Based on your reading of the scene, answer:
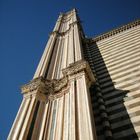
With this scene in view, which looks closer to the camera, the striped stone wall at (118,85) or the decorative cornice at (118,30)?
the striped stone wall at (118,85)

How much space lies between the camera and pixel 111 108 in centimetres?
710

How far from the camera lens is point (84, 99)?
6.33 metres

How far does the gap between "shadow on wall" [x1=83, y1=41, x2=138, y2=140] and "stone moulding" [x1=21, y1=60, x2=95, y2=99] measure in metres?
0.65

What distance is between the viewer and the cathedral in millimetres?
5895

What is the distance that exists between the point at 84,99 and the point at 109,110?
1.15m

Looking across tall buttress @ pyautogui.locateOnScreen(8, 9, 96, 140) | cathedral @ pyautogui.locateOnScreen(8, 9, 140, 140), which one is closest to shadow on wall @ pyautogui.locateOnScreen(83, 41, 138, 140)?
cathedral @ pyautogui.locateOnScreen(8, 9, 140, 140)

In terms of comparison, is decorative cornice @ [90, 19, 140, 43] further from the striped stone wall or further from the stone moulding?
the stone moulding

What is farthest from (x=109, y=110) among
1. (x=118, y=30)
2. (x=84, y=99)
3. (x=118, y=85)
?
(x=118, y=30)

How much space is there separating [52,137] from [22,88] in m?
2.66

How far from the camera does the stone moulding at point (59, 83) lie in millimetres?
7852

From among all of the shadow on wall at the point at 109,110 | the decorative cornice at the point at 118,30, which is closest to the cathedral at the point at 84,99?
the shadow on wall at the point at 109,110

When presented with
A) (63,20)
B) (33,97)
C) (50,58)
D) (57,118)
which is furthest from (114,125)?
(63,20)

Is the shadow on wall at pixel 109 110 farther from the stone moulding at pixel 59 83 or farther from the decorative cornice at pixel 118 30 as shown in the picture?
the decorative cornice at pixel 118 30

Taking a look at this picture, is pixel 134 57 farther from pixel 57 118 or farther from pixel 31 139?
pixel 31 139
